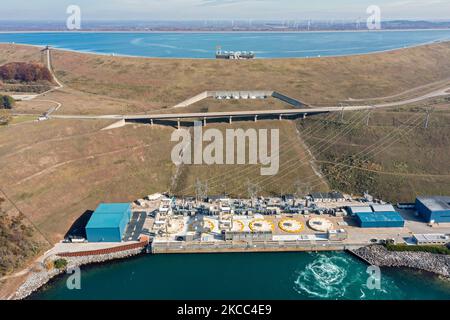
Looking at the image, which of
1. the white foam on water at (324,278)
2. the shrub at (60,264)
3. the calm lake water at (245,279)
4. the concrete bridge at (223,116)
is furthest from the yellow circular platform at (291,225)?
the concrete bridge at (223,116)

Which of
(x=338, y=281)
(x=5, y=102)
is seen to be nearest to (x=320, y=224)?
(x=338, y=281)

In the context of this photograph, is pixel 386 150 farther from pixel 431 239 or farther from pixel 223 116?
pixel 223 116

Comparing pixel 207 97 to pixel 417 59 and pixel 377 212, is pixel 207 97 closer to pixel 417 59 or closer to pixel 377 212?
pixel 377 212

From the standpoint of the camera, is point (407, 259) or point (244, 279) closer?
point (244, 279)

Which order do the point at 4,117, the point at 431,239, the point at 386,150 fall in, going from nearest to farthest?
the point at 431,239
the point at 386,150
the point at 4,117

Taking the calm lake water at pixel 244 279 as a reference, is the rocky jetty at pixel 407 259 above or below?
above

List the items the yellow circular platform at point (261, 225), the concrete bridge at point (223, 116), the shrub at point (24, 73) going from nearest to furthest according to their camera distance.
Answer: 1. the yellow circular platform at point (261, 225)
2. the concrete bridge at point (223, 116)
3. the shrub at point (24, 73)

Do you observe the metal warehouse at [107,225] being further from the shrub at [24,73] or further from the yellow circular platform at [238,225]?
the shrub at [24,73]
